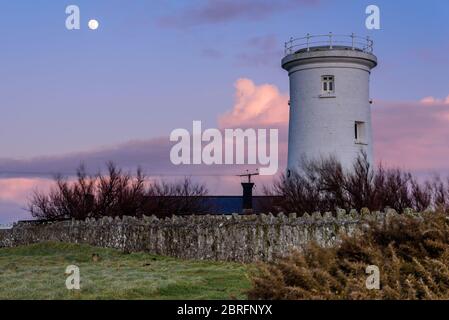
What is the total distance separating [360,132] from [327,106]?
243 centimetres

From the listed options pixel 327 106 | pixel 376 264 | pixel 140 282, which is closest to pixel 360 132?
pixel 327 106

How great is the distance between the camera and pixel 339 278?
910cm

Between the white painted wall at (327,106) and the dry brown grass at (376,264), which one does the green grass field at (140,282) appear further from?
the white painted wall at (327,106)

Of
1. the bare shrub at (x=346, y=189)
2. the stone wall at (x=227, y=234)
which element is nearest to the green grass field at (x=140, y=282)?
the stone wall at (x=227, y=234)

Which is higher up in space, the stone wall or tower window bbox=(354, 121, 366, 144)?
tower window bbox=(354, 121, 366, 144)

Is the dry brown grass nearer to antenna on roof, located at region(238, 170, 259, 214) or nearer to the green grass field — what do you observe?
the green grass field

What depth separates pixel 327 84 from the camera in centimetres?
3688

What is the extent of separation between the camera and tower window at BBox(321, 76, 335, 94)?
36725 millimetres

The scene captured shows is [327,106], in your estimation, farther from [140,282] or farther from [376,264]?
[376,264]

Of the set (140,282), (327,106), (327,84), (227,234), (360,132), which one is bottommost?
(140,282)

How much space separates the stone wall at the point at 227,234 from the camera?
2077 centimetres

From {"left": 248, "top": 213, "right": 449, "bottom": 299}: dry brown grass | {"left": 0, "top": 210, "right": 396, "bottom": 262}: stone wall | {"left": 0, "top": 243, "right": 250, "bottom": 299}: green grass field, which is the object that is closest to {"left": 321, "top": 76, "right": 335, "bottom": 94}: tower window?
{"left": 0, "top": 210, "right": 396, "bottom": 262}: stone wall
